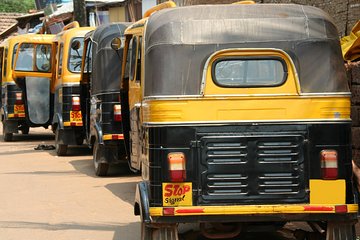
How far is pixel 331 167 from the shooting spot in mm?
5918

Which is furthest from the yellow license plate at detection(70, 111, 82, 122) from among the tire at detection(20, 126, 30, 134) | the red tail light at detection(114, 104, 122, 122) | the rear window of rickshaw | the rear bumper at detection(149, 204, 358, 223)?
the rear bumper at detection(149, 204, 358, 223)

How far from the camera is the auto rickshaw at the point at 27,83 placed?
664 inches

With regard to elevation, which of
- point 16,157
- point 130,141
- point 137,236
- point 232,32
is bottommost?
point 16,157

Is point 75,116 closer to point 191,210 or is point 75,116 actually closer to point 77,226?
point 77,226

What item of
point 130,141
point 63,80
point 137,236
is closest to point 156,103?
point 137,236

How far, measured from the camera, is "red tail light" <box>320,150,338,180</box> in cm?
591

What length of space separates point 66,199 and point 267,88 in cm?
492

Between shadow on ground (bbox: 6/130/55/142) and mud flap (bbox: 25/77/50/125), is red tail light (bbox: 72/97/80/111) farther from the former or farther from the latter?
shadow on ground (bbox: 6/130/55/142)

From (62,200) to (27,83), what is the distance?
7196 millimetres

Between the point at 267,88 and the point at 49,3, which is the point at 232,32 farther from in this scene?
the point at 49,3

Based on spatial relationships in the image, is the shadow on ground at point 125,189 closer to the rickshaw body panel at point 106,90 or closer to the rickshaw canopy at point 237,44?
the rickshaw body panel at point 106,90

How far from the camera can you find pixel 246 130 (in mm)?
5969

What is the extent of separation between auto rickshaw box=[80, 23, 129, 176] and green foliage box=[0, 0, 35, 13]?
37981 mm

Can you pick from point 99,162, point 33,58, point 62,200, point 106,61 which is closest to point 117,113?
point 106,61
